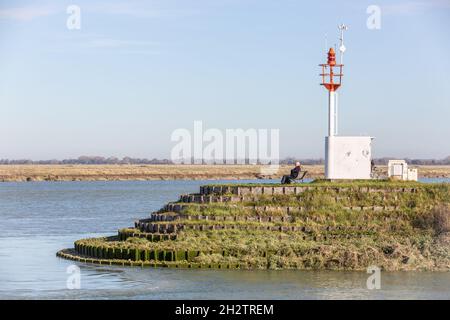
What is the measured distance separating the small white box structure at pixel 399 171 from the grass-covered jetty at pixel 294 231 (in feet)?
12.7

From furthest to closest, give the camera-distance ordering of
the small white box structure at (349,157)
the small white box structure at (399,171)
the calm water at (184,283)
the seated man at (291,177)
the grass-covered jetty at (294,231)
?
the small white box structure at (399,171)
the small white box structure at (349,157)
the seated man at (291,177)
the grass-covered jetty at (294,231)
the calm water at (184,283)

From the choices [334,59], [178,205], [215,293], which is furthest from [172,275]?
[334,59]

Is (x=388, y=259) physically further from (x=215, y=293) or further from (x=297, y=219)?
(x=215, y=293)

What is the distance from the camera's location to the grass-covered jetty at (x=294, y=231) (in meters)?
53.8

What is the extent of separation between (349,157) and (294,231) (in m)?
9.32

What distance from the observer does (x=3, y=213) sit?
101375 millimetres

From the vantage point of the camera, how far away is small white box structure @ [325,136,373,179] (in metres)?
64.8

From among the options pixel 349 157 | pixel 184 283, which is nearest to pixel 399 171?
pixel 349 157

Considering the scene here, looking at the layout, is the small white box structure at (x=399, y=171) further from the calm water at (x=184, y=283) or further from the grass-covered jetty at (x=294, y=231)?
the calm water at (x=184, y=283)

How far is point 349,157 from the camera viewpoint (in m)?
64.9

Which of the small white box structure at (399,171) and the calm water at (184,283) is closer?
the calm water at (184,283)

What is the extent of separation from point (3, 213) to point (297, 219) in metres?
48.9

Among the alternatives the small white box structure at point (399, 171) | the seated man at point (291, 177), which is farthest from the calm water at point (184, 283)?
the small white box structure at point (399, 171)

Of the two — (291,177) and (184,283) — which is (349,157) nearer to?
(291,177)
